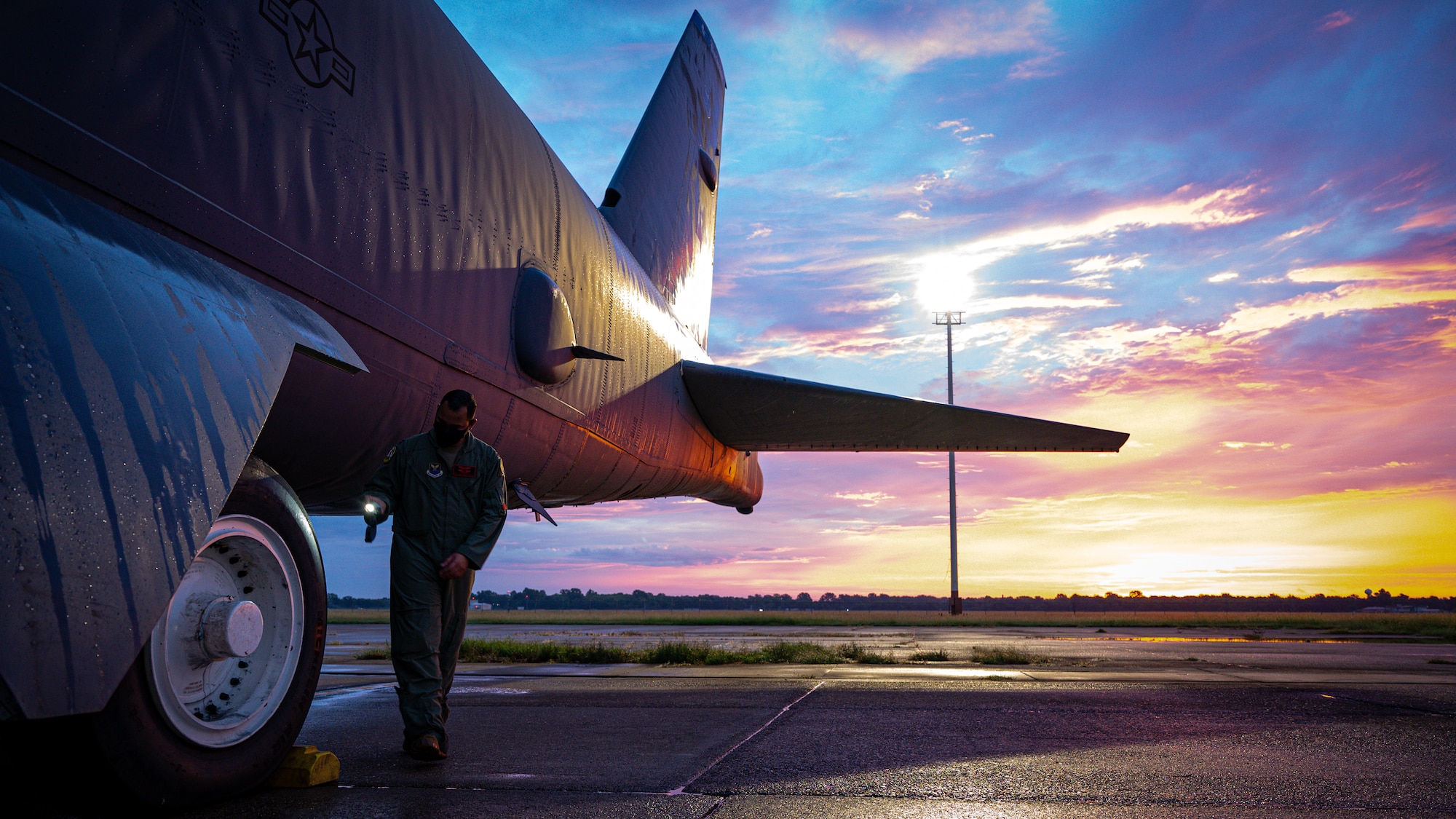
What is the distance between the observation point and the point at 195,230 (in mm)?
3061

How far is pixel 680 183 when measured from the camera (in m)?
11.4

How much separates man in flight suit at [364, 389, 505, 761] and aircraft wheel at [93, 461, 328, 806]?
26.1 inches

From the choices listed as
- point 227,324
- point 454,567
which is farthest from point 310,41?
point 454,567

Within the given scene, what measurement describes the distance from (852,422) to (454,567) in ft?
18.9

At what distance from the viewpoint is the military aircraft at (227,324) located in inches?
79.1

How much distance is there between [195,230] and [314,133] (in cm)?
79

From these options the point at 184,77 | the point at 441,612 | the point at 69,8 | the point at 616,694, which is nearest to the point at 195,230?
the point at 184,77

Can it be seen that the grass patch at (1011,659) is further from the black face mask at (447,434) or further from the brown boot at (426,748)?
the black face mask at (447,434)

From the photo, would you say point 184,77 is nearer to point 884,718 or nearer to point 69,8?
point 69,8

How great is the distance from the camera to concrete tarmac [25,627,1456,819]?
312cm

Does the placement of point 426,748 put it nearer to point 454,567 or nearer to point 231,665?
point 454,567

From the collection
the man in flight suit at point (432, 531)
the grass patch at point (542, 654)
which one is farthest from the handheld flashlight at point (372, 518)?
the grass patch at point (542, 654)

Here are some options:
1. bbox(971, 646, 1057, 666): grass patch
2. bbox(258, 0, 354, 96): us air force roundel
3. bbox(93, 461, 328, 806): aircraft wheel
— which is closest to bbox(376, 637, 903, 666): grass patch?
bbox(971, 646, 1057, 666): grass patch

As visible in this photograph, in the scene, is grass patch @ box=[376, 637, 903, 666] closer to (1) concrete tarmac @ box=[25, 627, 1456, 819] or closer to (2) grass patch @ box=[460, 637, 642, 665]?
(2) grass patch @ box=[460, 637, 642, 665]
